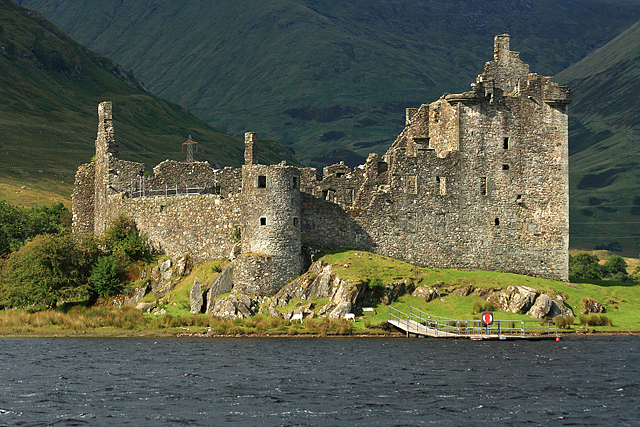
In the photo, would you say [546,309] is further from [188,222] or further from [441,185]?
[188,222]

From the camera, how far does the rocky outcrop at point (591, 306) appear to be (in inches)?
2371

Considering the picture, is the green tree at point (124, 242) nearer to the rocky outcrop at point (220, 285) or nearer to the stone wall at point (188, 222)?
the stone wall at point (188, 222)

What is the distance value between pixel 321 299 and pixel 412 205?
36.9 ft

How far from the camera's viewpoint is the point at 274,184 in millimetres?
57812

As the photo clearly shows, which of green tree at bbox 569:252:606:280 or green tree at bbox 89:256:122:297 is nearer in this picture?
green tree at bbox 89:256:122:297

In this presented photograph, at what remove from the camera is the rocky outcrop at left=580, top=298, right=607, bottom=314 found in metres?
60.2

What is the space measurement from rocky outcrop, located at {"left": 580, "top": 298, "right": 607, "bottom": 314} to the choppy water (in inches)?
222

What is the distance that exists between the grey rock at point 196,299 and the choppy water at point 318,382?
480 cm

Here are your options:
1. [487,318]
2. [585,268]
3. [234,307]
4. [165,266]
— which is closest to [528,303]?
[487,318]

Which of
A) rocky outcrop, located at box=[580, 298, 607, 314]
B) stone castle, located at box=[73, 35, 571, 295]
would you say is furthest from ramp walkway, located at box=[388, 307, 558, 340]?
stone castle, located at box=[73, 35, 571, 295]

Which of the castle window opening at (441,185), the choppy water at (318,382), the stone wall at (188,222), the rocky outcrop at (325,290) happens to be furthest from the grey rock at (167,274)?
the castle window opening at (441,185)

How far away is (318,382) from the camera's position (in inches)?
1592

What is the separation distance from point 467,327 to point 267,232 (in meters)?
14.8

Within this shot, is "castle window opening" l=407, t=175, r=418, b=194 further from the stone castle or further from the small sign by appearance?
the small sign
